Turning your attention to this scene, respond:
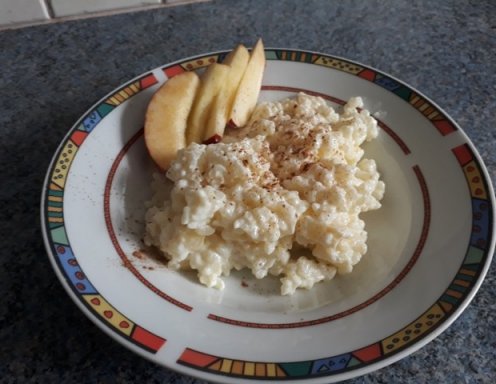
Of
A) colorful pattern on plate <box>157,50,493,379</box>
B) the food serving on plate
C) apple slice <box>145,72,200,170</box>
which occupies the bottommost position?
colorful pattern on plate <box>157,50,493,379</box>

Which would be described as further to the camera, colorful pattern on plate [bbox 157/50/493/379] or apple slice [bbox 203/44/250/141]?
apple slice [bbox 203/44/250/141]

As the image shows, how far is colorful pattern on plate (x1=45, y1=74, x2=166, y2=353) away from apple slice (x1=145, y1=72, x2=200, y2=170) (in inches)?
2.9

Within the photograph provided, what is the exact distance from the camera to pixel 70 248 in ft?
3.01

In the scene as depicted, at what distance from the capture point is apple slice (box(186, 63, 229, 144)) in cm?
118

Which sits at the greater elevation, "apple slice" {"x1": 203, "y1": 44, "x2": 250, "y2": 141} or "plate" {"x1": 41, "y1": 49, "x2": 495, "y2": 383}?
"apple slice" {"x1": 203, "y1": 44, "x2": 250, "y2": 141}

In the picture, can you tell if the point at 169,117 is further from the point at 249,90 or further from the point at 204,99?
the point at 249,90

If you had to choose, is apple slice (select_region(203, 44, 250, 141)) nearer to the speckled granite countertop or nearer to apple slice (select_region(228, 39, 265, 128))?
apple slice (select_region(228, 39, 265, 128))

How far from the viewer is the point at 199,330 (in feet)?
2.82

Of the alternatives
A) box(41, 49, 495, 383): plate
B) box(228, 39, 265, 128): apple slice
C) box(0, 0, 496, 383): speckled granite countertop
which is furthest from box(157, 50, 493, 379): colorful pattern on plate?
box(228, 39, 265, 128): apple slice

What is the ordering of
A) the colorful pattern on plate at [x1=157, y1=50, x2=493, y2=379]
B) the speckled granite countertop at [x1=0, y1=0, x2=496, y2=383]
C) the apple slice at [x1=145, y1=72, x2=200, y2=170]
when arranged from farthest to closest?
the apple slice at [x1=145, y1=72, x2=200, y2=170]
the speckled granite countertop at [x1=0, y1=0, x2=496, y2=383]
the colorful pattern on plate at [x1=157, y1=50, x2=493, y2=379]

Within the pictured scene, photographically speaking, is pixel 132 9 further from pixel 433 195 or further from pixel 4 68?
pixel 433 195

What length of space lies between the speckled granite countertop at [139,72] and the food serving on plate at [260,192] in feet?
0.68

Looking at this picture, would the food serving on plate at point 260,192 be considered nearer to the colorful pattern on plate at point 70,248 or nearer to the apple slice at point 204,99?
the apple slice at point 204,99

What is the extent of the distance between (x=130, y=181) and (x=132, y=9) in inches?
29.1
